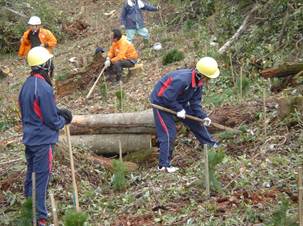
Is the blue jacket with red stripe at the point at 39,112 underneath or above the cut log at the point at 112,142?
above

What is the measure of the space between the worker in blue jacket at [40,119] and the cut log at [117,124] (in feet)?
6.52

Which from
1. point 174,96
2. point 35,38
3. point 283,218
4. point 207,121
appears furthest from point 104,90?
point 283,218

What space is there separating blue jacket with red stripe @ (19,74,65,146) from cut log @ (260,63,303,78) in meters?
4.09

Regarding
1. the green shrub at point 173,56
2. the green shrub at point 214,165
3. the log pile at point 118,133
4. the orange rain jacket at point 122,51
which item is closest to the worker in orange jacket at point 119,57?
the orange rain jacket at point 122,51

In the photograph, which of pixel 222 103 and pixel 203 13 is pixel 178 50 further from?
pixel 222 103

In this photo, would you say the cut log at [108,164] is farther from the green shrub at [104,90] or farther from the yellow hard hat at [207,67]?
the green shrub at [104,90]

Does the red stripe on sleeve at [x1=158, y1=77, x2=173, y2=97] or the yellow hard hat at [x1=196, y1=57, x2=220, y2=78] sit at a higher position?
the yellow hard hat at [x1=196, y1=57, x2=220, y2=78]

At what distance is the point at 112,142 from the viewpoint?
8.09 meters

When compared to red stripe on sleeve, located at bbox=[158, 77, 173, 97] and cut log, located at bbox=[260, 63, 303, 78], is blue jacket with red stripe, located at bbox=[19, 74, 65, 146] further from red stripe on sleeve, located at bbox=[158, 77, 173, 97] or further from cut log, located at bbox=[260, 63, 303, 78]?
cut log, located at bbox=[260, 63, 303, 78]

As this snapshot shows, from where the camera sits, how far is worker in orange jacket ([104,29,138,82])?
11.8 meters

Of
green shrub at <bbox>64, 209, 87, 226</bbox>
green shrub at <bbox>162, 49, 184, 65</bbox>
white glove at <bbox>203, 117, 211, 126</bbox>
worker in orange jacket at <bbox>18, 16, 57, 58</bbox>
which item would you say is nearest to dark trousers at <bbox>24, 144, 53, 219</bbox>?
green shrub at <bbox>64, 209, 87, 226</bbox>

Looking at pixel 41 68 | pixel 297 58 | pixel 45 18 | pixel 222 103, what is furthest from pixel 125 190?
pixel 45 18

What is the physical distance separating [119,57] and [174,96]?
4.79 m

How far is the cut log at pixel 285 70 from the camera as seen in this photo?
879 cm
